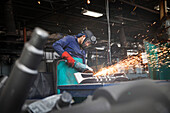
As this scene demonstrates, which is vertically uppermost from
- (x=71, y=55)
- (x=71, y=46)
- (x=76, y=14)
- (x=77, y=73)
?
(x=76, y=14)

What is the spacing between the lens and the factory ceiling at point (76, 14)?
7250mm

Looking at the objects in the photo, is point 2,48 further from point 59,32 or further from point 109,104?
point 109,104

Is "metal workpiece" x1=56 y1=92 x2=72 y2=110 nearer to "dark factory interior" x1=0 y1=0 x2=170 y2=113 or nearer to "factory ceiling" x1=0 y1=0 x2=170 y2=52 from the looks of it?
"dark factory interior" x1=0 y1=0 x2=170 y2=113

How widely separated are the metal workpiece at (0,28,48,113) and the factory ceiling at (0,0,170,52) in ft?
19.5

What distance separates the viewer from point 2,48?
9.16m

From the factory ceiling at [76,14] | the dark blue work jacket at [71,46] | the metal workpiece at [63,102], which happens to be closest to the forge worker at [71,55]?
the dark blue work jacket at [71,46]

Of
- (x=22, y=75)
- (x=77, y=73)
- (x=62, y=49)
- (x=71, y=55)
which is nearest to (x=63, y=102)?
(x=22, y=75)

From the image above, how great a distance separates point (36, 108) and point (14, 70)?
1.02ft

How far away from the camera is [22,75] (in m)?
0.67

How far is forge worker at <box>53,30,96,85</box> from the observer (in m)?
2.90

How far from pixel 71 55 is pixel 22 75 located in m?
2.67

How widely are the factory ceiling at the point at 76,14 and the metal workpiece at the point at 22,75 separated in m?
5.94

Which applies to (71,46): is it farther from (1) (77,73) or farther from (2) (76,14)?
(2) (76,14)

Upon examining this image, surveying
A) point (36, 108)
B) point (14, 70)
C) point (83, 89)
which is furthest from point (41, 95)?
point (14, 70)
